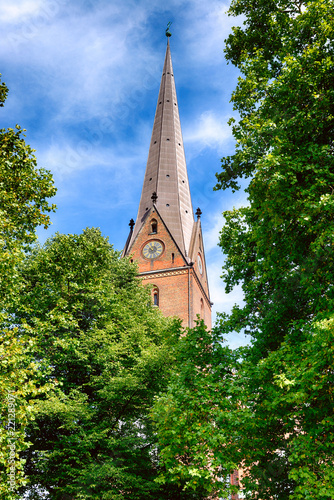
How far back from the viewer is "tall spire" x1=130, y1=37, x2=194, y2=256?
39281mm

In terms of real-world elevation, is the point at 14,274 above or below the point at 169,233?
below

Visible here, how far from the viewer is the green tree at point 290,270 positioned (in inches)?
255

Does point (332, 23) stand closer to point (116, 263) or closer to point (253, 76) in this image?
point (253, 76)

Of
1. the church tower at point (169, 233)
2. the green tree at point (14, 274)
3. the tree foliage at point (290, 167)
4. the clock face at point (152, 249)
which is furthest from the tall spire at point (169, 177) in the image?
the green tree at point (14, 274)

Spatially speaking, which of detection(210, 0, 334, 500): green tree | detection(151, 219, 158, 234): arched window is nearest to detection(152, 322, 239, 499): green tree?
detection(210, 0, 334, 500): green tree

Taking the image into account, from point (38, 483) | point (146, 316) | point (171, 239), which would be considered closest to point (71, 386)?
point (38, 483)

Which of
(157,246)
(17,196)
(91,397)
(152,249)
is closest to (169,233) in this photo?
(157,246)

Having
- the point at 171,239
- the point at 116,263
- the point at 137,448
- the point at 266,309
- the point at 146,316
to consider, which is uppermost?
the point at 171,239

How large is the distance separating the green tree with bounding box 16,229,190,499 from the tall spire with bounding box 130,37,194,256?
21957 millimetres

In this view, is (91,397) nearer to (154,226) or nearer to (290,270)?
(290,270)

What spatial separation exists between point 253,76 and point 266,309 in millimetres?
5185

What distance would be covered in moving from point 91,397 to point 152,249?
887 inches

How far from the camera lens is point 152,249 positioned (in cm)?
3772

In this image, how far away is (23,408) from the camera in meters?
6.59
